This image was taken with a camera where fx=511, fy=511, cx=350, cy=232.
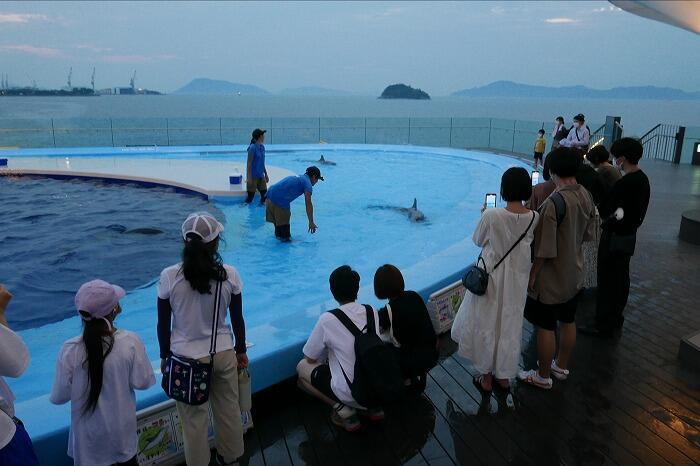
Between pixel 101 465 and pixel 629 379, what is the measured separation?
371 cm

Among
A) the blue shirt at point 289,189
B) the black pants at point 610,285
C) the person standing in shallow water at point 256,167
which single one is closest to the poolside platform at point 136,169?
the person standing in shallow water at point 256,167

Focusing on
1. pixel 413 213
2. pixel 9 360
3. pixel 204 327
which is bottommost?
pixel 413 213

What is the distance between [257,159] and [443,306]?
22.3ft

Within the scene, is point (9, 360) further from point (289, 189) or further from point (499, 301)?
point (289, 189)

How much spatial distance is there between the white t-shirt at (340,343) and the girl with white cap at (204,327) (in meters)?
0.53

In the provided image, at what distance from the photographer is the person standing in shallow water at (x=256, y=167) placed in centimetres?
1001

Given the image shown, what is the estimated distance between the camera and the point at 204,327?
2.77 m

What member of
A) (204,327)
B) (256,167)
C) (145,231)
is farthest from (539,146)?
(204,327)

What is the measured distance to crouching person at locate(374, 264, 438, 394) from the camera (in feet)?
11.3

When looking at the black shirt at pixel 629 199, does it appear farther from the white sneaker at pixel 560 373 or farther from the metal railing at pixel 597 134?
the metal railing at pixel 597 134

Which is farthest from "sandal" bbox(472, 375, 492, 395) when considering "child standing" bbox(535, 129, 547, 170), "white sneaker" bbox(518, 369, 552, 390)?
"child standing" bbox(535, 129, 547, 170)

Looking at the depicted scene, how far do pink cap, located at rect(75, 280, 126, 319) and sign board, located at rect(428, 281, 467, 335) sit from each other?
2896 mm

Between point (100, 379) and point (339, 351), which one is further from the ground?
point (100, 379)

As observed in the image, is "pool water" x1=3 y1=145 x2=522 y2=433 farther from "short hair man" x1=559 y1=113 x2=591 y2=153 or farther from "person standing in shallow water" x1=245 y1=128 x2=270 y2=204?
"short hair man" x1=559 y1=113 x2=591 y2=153
